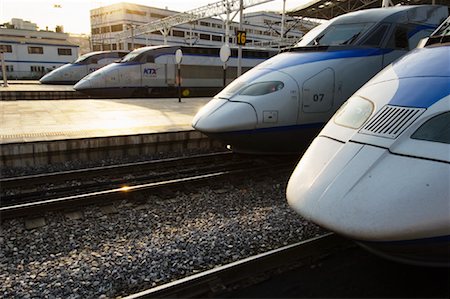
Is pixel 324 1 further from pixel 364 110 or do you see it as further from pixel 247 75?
pixel 364 110

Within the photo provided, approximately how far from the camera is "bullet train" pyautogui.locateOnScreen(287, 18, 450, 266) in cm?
271

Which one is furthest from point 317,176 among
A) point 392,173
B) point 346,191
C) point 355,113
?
point 355,113

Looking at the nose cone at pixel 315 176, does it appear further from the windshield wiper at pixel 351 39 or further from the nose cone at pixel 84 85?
the nose cone at pixel 84 85

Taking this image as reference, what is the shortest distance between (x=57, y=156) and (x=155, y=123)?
2.97m

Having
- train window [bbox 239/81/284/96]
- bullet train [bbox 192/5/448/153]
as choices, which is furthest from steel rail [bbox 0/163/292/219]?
train window [bbox 239/81/284/96]

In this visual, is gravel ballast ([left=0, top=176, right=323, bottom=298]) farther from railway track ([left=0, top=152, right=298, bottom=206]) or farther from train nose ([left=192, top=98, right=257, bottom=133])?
train nose ([left=192, top=98, right=257, bottom=133])

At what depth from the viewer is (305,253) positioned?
12.7ft

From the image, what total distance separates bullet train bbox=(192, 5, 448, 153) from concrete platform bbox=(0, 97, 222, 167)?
249 centimetres

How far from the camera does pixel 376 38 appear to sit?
6500mm

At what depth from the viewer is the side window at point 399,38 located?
259 inches

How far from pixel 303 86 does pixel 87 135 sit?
16.2ft

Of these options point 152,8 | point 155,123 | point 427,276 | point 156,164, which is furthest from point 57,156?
point 152,8

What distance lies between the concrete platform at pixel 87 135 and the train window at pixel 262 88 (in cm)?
297

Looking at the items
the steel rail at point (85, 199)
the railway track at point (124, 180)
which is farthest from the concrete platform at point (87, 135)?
the steel rail at point (85, 199)
